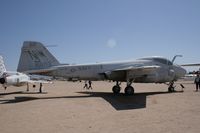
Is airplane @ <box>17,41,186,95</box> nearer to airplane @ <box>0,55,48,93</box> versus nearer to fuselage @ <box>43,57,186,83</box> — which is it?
fuselage @ <box>43,57,186,83</box>

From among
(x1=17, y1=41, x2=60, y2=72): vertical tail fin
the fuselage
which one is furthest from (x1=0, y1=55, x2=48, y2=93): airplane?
the fuselage

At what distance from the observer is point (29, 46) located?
18.6 m

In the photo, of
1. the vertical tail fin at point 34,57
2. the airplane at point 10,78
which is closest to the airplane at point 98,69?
the vertical tail fin at point 34,57

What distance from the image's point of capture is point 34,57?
61.4 ft

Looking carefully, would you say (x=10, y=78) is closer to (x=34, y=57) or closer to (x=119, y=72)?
(x=34, y=57)

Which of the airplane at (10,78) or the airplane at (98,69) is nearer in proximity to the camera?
the airplane at (98,69)

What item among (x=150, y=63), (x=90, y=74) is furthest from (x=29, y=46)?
(x=150, y=63)

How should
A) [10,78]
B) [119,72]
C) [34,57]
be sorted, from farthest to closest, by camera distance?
[10,78]
[119,72]
[34,57]

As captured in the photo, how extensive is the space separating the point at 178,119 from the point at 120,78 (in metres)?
11.8

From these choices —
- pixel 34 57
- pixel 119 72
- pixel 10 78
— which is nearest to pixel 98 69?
pixel 119 72

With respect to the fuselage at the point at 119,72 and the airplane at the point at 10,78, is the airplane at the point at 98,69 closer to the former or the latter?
the fuselage at the point at 119,72

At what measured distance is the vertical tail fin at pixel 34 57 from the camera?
1830cm

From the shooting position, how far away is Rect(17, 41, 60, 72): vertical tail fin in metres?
18.3

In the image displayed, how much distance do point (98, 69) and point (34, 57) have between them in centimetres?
535
